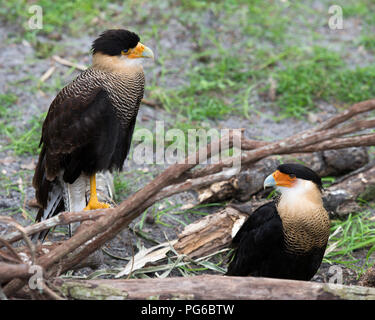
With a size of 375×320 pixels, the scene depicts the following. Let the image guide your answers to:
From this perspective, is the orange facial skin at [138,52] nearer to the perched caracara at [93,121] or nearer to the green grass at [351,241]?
the perched caracara at [93,121]

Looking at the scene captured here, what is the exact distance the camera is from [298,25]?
6.91m

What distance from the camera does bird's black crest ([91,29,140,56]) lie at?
11.9ft

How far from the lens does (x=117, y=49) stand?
12.0ft

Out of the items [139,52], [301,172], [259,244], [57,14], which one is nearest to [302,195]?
[301,172]

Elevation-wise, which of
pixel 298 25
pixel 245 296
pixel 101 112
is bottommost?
pixel 245 296

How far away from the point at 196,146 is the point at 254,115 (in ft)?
2.93

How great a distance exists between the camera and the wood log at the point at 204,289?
2.58m

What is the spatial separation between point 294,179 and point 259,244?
1.40ft

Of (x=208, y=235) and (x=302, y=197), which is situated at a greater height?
(x=302, y=197)

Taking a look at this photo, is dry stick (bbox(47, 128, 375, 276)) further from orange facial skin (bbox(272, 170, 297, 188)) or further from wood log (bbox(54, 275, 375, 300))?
orange facial skin (bbox(272, 170, 297, 188))

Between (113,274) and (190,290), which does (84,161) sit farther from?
(190,290)

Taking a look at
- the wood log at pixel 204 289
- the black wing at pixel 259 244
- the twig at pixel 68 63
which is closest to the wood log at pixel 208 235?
the black wing at pixel 259 244

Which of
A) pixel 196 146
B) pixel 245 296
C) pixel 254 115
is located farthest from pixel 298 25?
pixel 245 296

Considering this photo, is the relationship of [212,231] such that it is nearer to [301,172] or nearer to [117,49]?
[301,172]
